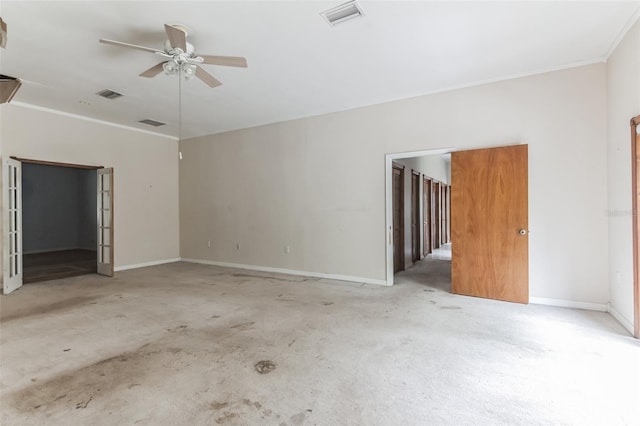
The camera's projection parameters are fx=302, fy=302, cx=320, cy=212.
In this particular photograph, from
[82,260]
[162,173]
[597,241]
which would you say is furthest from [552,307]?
[82,260]

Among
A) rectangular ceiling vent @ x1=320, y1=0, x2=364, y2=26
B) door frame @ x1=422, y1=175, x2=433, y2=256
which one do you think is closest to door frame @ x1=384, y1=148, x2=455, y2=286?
rectangular ceiling vent @ x1=320, y1=0, x2=364, y2=26

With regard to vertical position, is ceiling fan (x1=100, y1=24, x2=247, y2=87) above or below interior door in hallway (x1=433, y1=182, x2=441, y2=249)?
above

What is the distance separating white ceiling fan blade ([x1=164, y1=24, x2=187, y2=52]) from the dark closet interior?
23.5 feet

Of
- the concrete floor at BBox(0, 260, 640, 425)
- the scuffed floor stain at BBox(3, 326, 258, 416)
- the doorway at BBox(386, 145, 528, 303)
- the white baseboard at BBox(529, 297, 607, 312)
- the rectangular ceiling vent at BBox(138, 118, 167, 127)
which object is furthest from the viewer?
the rectangular ceiling vent at BBox(138, 118, 167, 127)

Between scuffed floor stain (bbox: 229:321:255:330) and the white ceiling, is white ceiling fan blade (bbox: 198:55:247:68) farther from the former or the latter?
scuffed floor stain (bbox: 229:321:255:330)

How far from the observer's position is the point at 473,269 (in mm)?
4266

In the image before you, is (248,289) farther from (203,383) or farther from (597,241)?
(597,241)

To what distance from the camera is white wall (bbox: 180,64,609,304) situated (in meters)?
3.72

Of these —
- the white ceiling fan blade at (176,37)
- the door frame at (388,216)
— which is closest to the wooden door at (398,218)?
the door frame at (388,216)

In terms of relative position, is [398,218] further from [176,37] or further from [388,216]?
[176,37]

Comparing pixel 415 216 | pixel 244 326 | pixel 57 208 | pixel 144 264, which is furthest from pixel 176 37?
pixel 57 208

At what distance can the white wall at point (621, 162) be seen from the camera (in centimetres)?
300

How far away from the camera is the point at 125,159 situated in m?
6.62

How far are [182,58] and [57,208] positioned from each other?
9461 millimetres
